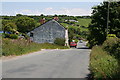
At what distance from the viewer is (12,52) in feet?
66.3

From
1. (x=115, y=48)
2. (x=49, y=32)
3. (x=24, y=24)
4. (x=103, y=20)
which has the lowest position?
(x=115, y=48)

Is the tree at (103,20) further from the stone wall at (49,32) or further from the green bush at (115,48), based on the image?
the stone wall at (49,32)

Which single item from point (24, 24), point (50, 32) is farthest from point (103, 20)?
point (24, 24)

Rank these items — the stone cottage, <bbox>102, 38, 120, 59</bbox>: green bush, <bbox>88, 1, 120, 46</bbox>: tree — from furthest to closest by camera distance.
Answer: the stone cottage → <bbox>88, 1, 120, 46</bbox>: tree → <bbox>102, 38, 120, 59</bbox>: green bush

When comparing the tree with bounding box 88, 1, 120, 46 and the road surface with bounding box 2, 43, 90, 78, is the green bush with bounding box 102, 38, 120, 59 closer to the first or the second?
the road surface with bounding box 2, 43, 90, 78

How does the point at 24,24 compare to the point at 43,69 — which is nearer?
the point at 43,69

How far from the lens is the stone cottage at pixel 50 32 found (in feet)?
242

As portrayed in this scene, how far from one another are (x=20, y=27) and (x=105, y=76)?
329ft

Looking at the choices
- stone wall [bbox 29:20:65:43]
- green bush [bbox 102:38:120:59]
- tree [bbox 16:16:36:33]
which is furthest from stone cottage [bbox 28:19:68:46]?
green bush [bbox 102:38:120:59]

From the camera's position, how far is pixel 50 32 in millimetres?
75375

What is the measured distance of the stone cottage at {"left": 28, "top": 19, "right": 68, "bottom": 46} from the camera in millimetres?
73875

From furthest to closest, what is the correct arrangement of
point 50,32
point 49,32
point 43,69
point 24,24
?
point 24,24, point 49,32, point 50,32, point 43,69

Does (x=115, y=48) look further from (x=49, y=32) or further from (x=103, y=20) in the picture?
(x=49, y=32)

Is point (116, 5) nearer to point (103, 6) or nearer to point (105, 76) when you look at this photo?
point (103, 6)
